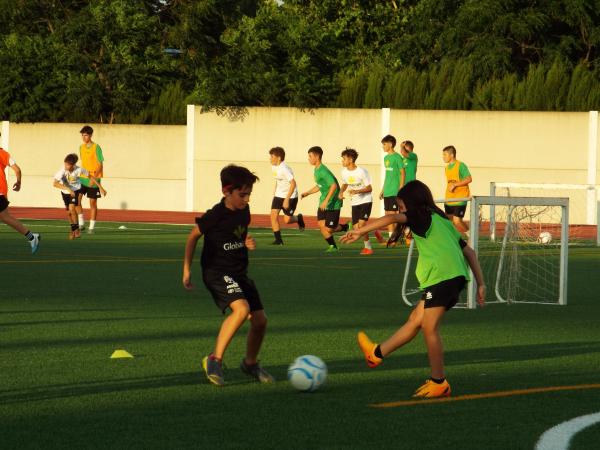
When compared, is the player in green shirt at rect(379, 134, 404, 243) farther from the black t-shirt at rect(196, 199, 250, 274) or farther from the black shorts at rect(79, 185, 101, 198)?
the black t-shirt at rect(196, 199, 250, 274)

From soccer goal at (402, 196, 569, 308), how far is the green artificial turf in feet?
1.17

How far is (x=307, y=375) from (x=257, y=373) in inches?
24.9

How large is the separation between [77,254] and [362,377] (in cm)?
1235

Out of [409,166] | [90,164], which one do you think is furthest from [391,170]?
[90,164]

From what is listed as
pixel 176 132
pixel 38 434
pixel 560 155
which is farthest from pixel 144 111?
pixel 38 434

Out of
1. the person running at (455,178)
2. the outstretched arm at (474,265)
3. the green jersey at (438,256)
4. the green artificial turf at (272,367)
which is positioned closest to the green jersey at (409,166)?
the person running at (455,178)

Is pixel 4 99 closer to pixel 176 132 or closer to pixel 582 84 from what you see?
pixel 176 132

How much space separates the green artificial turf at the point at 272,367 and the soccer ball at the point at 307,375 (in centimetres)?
8

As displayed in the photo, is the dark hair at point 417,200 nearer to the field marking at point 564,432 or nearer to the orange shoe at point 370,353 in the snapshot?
the orange shoe at point 370,353

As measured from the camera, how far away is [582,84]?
3759 centimetres

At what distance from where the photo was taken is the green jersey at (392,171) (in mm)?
25031

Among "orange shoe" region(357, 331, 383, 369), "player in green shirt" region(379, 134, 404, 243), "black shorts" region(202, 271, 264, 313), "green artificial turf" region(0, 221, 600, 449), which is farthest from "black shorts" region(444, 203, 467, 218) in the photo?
"black shorts" region(202, 271, 264, 313)

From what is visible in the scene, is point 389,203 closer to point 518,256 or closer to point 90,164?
point 90,164

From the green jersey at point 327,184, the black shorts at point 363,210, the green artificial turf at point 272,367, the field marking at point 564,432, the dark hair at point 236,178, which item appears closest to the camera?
the field marking at point 564,432
